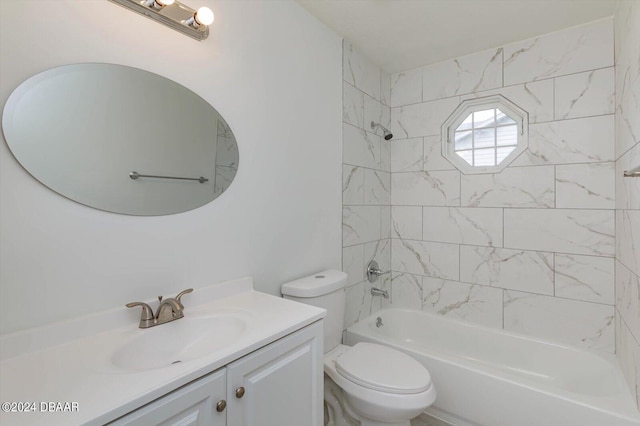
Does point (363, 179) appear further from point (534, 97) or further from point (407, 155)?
point (534, 97)

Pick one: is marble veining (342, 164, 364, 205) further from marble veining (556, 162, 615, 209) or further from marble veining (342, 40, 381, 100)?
marble veining (556, 162, 615, 209)

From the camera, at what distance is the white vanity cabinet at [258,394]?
78 cm

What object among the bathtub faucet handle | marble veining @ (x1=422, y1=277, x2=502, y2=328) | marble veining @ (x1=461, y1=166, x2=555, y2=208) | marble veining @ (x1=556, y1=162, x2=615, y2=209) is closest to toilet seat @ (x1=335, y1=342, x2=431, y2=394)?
the bathtub faucet handle

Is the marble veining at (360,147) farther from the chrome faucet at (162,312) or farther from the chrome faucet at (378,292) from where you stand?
the chrome faucet at (162,312)

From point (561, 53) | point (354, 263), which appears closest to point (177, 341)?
point (354, 263)

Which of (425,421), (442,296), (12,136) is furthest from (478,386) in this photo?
(12,136)

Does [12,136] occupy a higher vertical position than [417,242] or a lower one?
higher

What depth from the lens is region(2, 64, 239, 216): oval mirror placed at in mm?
939

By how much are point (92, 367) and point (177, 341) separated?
313 millimetres

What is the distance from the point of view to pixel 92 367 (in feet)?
2.76

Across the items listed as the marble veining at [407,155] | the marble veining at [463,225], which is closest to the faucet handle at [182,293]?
the marble veining at [463,225]

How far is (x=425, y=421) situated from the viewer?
1.93m

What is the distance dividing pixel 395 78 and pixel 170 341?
8.89 feet

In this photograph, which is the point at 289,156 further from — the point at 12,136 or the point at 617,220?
the point at 617,220
